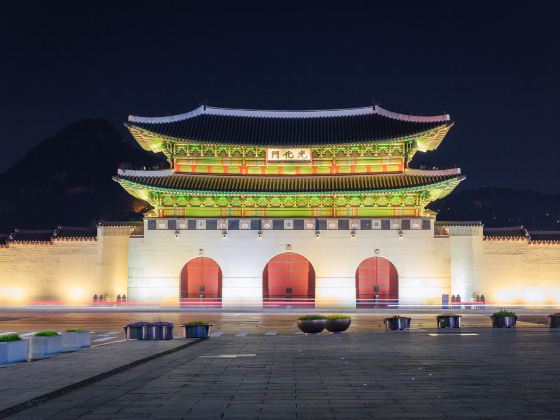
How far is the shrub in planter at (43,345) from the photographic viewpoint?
16.8 meters

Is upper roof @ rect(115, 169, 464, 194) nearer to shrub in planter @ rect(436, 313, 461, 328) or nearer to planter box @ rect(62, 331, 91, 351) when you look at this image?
shrub in planter @ rect(436, 313, 461, 328)

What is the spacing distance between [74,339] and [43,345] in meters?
2.17

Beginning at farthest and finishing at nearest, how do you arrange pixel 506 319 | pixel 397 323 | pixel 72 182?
1. pixel 72 182
2. pixel 506 319
3. pixel 397 323

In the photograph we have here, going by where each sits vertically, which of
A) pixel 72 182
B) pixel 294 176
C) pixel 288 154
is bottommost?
pixel 294 176

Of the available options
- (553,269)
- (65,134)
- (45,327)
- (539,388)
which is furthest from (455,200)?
(539,388)

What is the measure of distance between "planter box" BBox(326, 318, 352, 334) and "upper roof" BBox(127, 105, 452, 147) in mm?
21311

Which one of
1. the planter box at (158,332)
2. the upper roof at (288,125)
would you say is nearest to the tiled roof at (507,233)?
the upper roof at (288,125)

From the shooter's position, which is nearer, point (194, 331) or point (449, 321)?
point (194, 331)

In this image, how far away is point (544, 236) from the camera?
43.6 metres

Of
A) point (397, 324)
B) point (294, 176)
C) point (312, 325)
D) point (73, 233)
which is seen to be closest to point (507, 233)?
point (294, 176)

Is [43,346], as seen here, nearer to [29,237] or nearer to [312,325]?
[312,325]

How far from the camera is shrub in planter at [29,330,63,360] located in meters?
16.8

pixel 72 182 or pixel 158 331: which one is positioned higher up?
pixel 72 182

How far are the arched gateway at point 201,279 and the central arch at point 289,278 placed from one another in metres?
3.75
